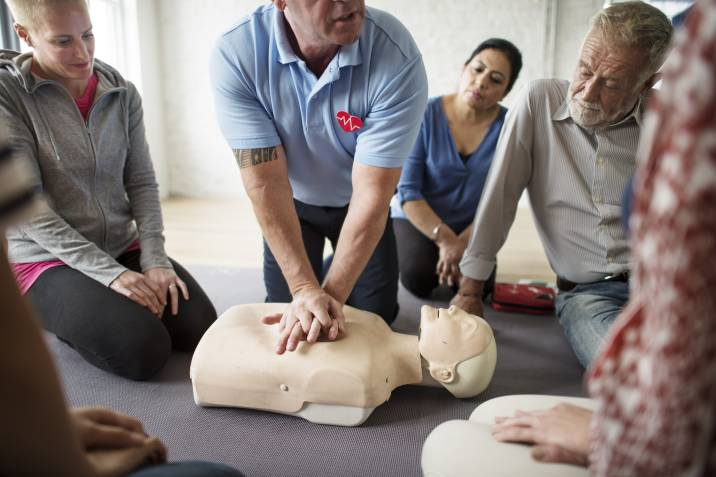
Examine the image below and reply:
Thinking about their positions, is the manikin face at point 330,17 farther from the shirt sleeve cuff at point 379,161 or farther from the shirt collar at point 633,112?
the shirt collar at point 633,112

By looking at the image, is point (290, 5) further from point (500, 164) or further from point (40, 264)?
point (40, 264)

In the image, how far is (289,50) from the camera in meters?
1.55

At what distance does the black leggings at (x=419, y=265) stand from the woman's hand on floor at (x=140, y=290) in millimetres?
1045

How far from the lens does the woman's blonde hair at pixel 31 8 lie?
5.13 feet

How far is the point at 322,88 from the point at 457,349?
2.62 feet

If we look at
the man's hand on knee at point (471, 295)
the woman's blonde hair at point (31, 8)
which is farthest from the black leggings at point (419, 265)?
the woman's blonde hair at point (31, 8)

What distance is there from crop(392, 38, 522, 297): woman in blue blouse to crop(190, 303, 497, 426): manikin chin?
2.72ft

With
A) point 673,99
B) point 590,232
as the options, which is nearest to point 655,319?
point 673,99

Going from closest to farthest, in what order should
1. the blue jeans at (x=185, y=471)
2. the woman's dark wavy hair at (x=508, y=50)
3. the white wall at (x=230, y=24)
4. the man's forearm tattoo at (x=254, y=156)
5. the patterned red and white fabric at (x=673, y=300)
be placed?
the patterned red and white fabric at (x=673, y=300) → the blue jeans at (x=185, y=471) → the man's forearm tattoo at (x=254, y=156) → the woman's dark wavy hair at (x=508, y=50) → the white wall at (x=230, y=24)

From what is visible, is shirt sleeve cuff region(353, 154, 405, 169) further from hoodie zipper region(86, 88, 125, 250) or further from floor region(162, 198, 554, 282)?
floor region(162, 198, 554, 282)

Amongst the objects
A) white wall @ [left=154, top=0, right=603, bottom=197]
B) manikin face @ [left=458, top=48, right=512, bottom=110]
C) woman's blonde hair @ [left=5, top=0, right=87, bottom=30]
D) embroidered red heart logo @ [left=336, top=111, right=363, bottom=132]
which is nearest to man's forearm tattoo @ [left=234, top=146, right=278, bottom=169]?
embroidered red heart logo @ [left=336, top=111, right=363, bottom=132]

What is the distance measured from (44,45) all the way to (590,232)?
5.66ft

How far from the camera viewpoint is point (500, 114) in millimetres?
2471

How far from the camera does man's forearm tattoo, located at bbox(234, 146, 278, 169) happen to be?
165 centimetres
